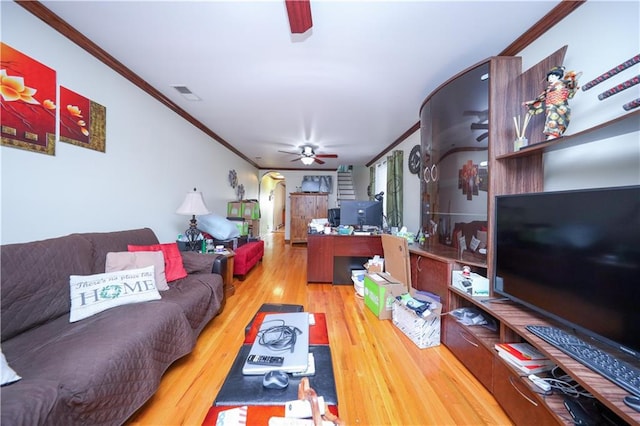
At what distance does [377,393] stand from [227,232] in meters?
2.95

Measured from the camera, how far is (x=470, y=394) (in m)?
1.48

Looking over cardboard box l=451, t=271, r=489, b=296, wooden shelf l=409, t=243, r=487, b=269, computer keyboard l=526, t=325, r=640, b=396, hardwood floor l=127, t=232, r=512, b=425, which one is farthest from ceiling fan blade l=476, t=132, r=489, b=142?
hardwood floor l=127, t=232, r=512, b=425

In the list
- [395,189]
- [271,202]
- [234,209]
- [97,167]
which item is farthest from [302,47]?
[271,202]

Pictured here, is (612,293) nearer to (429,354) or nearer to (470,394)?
(470,394)

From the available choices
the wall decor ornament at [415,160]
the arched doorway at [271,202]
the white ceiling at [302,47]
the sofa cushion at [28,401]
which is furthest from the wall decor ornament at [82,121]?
the arched doorway at [271,202]

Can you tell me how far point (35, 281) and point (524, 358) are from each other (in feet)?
9.55

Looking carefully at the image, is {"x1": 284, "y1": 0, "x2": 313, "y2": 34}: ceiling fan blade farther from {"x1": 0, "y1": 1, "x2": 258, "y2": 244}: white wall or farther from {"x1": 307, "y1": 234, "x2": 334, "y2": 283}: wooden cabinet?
{"x1": 307, "y1": 234, "x2": 334, "y2": 283}: wooden cabinet

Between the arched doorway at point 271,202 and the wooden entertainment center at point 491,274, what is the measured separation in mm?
6875

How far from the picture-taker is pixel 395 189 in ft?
14.9

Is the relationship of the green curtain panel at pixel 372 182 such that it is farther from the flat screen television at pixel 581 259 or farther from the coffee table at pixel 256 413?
the coffee table at pixel 256 413

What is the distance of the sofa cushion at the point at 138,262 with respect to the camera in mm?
1830

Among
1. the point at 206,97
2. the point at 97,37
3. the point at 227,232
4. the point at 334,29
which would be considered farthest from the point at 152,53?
the point at 227,232

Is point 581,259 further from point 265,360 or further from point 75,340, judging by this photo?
point 75,340

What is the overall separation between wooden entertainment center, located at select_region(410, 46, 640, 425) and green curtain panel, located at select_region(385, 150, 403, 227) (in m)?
2.16
